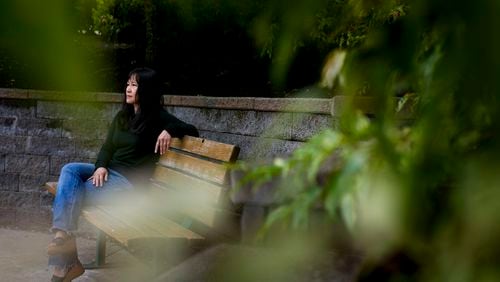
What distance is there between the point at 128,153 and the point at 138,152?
58 mm

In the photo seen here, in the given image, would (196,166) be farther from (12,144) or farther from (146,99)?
(12,144)

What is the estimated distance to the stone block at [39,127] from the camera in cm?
529

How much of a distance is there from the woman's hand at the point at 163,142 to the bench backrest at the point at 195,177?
0.10ft

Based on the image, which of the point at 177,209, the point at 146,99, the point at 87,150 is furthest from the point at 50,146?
the point at 177,209

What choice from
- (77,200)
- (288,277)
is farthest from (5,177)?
(288,277)

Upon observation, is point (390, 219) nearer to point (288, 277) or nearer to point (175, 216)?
point (288, 277)

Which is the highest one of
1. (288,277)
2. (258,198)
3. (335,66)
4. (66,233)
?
(335,66)

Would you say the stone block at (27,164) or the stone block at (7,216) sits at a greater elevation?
the stone block at (27,164)

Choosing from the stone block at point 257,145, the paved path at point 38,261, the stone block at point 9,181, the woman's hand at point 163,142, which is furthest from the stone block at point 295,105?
the stone block at point 9,181

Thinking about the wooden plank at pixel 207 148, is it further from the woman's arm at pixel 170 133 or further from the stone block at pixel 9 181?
the stone block at pixel 9 181

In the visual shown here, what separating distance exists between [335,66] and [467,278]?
0.26m

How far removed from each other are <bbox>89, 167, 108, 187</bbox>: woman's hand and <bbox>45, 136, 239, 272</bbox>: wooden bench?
0.45ft

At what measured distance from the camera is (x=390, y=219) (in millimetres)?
696

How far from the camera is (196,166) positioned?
3512mm
